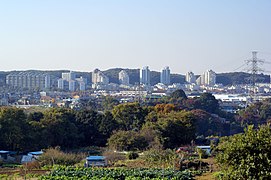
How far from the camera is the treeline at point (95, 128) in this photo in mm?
27547

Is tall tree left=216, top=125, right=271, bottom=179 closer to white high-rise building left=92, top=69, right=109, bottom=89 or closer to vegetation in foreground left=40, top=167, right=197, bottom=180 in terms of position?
vegetation in foreground left=40, top=167, right=197, bottom=180

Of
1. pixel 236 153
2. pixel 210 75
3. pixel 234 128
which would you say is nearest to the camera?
pixel 236 153

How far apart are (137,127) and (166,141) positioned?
17.0ft

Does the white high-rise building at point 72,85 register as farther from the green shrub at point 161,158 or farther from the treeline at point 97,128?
the green shrub at point 161,158

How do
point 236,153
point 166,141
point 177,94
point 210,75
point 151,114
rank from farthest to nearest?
point 210,75 → point 177,94 → point 151,114 → point 166,141 → point 236,153

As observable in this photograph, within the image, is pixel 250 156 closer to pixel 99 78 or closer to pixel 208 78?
pixel 99 78

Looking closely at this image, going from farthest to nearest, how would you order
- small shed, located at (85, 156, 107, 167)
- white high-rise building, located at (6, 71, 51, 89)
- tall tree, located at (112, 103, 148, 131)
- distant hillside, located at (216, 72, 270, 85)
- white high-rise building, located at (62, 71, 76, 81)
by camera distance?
distant hillside, located at (216, 72, 270, 85) → white high-rise building, located at (62, 71, 76, 81) → white high-rise building, located at (6, 71, 51, 89) → tall tree, located at (112, 103, 148, 131) → small shed, located at (85, 156, 107, 167)

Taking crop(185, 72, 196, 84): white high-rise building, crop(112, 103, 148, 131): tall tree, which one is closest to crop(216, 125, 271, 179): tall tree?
crop(112, 103, 148, 131): tall tree

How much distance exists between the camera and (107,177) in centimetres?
1684

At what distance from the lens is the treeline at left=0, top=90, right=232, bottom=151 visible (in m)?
27.5

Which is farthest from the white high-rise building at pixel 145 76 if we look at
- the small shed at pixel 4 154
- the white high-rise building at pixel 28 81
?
the small shed at pixel 4 154

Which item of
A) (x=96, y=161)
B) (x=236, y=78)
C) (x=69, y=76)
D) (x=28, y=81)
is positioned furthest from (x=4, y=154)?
(x=236, y=78)

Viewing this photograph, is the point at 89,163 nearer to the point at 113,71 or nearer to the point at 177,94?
the point at 177,94

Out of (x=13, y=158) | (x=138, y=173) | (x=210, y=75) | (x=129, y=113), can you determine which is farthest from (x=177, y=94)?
(x=210, y=75)
